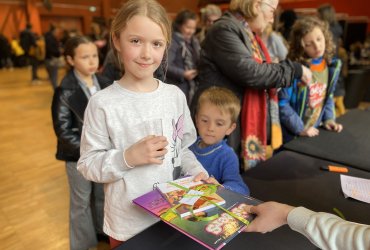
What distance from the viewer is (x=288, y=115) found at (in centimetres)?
202

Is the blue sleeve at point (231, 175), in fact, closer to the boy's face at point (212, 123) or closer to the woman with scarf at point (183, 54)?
the boy's face at point (212, 123)

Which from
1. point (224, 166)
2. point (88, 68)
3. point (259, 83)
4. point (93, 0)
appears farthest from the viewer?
point (93, 0)

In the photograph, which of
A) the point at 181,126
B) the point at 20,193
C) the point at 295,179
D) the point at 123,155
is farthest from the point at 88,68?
the point at 20,193

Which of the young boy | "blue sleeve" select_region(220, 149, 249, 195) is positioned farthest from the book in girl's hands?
the young boy

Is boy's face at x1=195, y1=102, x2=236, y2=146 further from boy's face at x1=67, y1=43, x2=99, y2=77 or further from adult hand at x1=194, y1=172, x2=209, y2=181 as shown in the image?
boy's face at x1=67, y1=43, x2=99, y2=77

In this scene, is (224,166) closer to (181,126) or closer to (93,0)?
(181,126)

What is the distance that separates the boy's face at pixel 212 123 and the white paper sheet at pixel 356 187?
0.61 m

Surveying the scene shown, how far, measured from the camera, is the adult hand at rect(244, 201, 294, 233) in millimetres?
870

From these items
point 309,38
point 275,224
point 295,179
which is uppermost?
point 309,38

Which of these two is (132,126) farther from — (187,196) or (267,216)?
(267,216)

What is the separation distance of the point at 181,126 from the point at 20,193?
7.94 ft

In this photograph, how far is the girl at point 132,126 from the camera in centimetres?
95

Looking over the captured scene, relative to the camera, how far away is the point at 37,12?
1452 centimetres

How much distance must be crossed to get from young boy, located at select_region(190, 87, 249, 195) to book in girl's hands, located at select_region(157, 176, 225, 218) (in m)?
0.45
